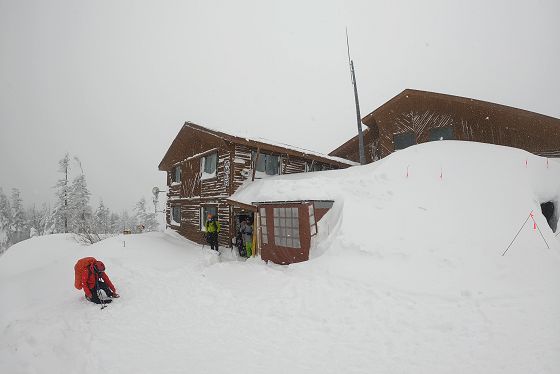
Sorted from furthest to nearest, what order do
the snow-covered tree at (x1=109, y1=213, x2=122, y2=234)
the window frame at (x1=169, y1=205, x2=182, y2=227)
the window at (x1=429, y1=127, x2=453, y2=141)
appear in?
the snow-covered tree at (x1=109, y1=213, x2=122, y2=234), the window frame at (x1=169, y1=205, x2=182, y2=227), the window at (x1=429, y1=127, x2=453, y2=141)

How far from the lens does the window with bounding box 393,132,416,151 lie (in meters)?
16.7

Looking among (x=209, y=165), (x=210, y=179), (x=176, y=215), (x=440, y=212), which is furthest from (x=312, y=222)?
(x=176, y=215)

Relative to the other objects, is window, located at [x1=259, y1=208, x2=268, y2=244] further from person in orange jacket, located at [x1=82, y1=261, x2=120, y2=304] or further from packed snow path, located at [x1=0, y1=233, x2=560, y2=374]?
person in orange jacket, located at [x1=82, y1=261, x2=120, y2=304]

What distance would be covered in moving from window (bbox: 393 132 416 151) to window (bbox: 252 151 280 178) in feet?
26.0

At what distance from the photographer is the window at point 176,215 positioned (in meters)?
19.2

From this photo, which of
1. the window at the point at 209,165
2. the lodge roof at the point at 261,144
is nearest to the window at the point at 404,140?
the lodge roof at the point at 261,144

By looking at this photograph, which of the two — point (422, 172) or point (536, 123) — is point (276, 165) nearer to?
point (422, 172)

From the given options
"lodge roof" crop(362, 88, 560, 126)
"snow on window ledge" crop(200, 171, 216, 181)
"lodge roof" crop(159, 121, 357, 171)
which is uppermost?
"lodge roof" crop(362, 88, 560, 126)

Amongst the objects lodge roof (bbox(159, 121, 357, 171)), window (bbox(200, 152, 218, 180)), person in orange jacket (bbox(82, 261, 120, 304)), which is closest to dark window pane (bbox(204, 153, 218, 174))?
window (bbox(200, 152, 218, 180))

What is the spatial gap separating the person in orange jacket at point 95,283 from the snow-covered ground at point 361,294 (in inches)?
11.9

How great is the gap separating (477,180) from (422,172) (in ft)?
5.94

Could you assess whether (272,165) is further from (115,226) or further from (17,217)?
(17,217)

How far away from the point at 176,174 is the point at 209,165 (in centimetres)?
589

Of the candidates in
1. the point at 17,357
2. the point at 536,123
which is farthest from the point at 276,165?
the point at 536,123
